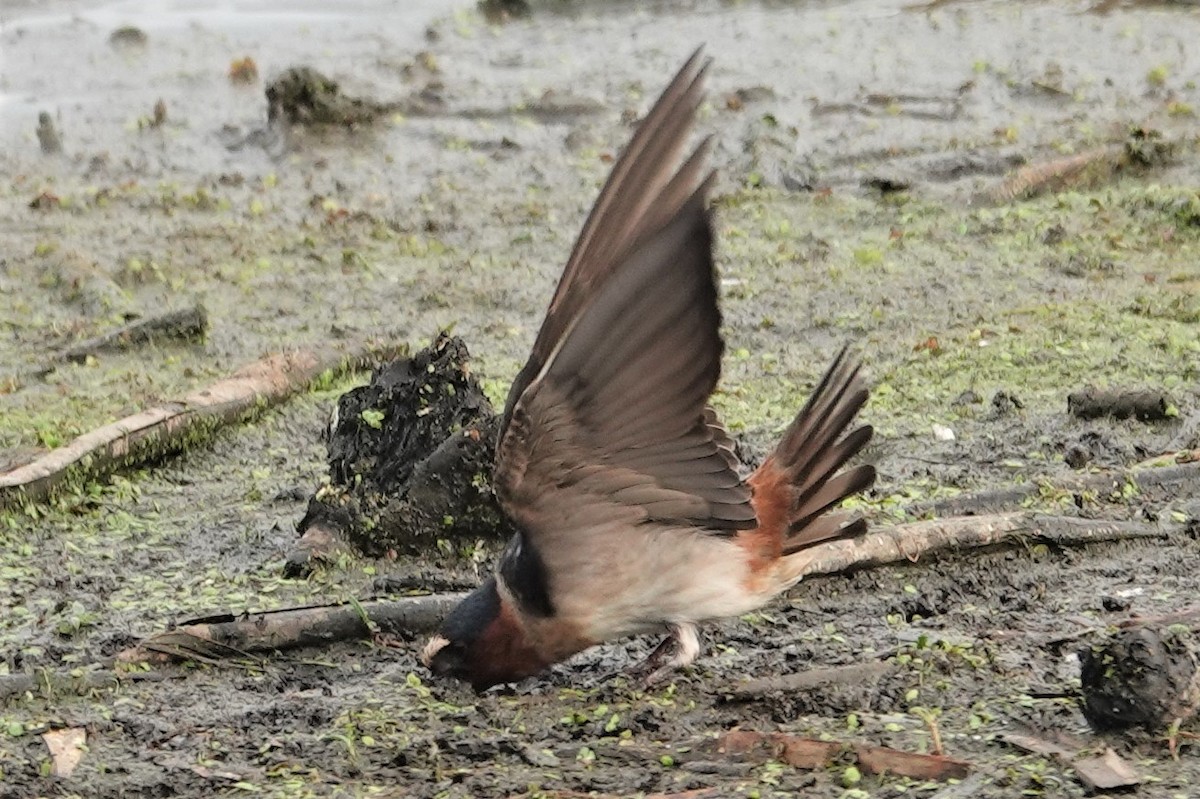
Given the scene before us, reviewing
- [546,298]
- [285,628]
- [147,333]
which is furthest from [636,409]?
[546,298]

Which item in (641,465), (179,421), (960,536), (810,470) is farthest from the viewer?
(179,421)

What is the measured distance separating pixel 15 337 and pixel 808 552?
4710 mm

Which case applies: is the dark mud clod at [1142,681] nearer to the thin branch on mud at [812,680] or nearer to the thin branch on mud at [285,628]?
the thin branch on mud at [812,680]

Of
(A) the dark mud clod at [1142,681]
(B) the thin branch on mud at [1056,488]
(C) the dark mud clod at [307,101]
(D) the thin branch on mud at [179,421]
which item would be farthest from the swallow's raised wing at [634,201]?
(C) the dark mud clod at [307,101]

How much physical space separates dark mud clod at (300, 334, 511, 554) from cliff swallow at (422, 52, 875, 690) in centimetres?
102

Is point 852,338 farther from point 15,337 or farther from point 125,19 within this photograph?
point 125,19

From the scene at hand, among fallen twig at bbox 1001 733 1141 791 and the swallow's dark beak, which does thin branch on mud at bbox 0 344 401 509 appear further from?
fallen twig at bbox 1001 733 1141 791

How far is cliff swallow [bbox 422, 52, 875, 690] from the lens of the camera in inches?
170

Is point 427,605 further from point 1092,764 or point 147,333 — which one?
point 147,333

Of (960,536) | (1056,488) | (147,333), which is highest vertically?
(147,333)

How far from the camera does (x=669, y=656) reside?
512cm

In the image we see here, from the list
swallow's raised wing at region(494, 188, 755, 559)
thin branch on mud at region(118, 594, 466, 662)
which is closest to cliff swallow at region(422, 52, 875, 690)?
swallow's raised wing at region(494, 188, 755, 559)

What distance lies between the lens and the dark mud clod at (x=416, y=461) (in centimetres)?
600

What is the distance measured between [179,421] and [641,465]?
298 cm
